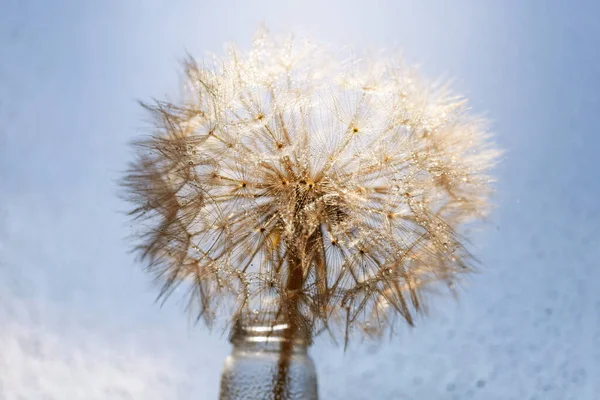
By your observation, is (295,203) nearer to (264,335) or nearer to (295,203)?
(295,203)

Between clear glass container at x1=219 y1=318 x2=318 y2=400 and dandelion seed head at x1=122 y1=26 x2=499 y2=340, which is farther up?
dandelion seed head at x1=122 y1=26 x2=499 y2=340

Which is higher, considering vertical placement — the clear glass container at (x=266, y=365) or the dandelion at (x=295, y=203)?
the dandelion at (x=295, y=203)

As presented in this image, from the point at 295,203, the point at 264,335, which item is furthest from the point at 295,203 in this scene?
the point at 264,335

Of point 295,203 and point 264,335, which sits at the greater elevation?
point 295,203

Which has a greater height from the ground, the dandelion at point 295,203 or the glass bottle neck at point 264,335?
the dandelion at point 295,203

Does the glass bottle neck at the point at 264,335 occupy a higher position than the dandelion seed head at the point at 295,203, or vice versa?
the dandelion seed head at the point at 295,203
